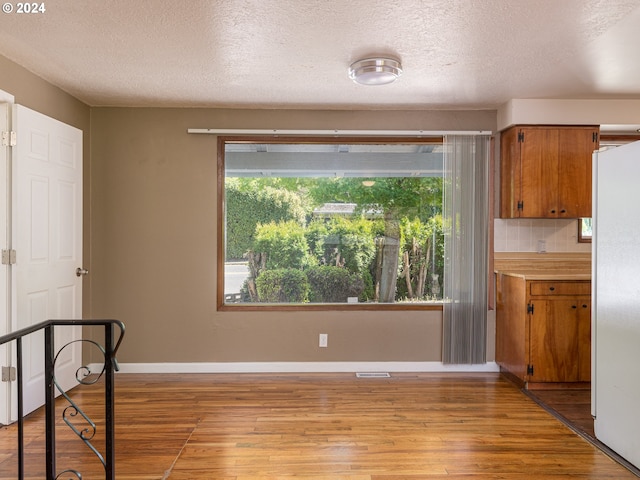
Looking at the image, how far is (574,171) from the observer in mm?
3893

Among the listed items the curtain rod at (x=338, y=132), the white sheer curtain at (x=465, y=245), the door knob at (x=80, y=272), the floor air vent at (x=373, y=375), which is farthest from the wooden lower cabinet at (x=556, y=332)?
the door knob at (x=80, y=272)

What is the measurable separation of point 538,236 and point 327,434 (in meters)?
2.66

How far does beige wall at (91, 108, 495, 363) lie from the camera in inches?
160

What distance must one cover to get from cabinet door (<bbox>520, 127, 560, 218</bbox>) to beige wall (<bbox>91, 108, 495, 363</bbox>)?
429 millimetres

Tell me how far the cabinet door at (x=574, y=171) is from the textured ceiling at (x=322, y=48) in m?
0.33

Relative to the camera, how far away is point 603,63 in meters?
3.02

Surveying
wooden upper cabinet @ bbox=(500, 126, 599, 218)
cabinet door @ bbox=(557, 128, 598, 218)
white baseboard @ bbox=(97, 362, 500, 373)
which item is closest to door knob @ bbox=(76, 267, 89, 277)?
white baseboard @ bbox=(97, 362, 500, 373)

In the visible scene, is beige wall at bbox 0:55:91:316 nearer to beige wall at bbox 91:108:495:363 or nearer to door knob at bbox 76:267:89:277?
beige wall at bbox 91:108:495:363

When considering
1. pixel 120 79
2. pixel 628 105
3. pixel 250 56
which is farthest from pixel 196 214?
pixel 628 105

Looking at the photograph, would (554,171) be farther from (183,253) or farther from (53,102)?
(53,102)

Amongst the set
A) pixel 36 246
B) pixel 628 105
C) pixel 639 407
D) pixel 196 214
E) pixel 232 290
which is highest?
pixel 628 105

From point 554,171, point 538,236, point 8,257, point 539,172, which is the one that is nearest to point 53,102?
point 8,257

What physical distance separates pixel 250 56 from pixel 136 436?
2.44 metres

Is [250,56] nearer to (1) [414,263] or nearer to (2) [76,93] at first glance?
(2) [76,93]
